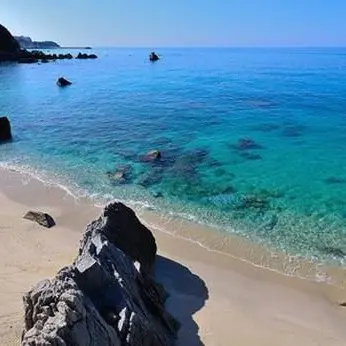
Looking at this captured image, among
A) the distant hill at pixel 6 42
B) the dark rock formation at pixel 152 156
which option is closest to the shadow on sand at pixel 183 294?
the dark rock formation at pixel 152 156

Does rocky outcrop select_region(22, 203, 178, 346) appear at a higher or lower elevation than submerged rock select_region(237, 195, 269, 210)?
higher

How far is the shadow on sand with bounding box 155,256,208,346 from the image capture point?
32.8 feet

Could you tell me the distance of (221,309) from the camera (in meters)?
11.2

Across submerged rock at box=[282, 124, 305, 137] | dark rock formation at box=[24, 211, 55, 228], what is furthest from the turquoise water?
dark rock formation at box=[24, 211, 55, 228]

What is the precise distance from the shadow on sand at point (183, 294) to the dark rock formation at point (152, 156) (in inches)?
435

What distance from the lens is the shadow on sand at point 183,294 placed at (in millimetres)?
10008

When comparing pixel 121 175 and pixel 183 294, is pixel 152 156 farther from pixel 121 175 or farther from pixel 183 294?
pixel 183 294

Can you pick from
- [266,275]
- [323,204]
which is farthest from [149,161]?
[266,275]

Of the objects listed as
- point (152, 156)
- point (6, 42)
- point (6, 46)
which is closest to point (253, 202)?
point (152, 156)

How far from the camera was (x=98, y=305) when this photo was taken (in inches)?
316

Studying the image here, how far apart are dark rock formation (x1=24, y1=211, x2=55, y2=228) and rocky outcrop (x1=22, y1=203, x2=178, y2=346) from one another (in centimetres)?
562

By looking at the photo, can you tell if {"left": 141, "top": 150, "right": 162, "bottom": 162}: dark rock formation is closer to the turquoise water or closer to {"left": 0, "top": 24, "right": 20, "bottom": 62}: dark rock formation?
the turquoise water

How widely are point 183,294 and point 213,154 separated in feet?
48.5

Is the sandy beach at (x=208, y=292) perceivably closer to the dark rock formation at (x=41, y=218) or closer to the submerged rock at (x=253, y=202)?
the dark rock formation at (x=41, y=218)
